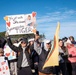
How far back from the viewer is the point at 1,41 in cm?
1244

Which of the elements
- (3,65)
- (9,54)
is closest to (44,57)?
(3,65)

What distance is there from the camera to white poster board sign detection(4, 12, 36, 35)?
13.3 m

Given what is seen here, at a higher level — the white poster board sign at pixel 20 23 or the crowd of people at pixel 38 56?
the white poster board sign at pixel 20 23

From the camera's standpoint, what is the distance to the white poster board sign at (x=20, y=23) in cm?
1330

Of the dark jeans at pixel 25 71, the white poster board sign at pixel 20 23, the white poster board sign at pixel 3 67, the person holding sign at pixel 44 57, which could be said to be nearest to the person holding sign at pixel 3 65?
the white poster board sign at pixel 3 67

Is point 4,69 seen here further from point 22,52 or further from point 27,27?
point 27,27

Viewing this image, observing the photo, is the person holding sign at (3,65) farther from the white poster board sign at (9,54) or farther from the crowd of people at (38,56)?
the white poster board sign at (9,54)

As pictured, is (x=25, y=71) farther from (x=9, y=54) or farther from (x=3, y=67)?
(x=9, y=54)

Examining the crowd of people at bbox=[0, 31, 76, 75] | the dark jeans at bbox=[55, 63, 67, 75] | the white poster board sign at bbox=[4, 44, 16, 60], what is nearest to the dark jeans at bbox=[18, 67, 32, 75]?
the crowd of people at bbox=[0, 31, 76, 75]

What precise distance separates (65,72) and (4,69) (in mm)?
3904

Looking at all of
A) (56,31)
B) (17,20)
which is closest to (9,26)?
(17,20)

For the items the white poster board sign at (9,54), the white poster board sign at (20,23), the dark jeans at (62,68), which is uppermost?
the white poster board sign at (20,23)

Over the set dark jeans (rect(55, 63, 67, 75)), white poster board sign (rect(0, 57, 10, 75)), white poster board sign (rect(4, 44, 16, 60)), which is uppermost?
white poster board sign (rect(4, 44, 16, 60))

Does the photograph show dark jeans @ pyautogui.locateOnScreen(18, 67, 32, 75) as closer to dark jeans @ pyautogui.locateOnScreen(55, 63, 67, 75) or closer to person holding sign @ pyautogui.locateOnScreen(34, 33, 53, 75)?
person holding sign @ pyautogui.locateOnScreen(34, 33, 53, 75)
